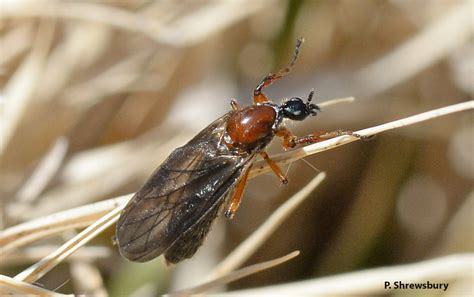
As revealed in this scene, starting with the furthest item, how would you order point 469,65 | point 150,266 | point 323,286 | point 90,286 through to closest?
1. point 469,65
2. point 150,266
3. point 90,286
4. point 323,286

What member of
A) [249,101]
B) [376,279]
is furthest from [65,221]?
[249,101]

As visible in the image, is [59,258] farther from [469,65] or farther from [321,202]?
[469,65]

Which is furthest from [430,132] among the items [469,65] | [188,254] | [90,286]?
[90,286]

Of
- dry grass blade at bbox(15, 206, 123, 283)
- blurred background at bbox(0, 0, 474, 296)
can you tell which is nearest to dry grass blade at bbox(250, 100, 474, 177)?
dry grass blade at bbox(15, 206, 123, 283)

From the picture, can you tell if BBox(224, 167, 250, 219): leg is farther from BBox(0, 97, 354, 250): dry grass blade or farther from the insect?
BBox(0, 97, 354, 250): dry grass blade

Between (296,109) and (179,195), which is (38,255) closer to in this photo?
(179,195)
